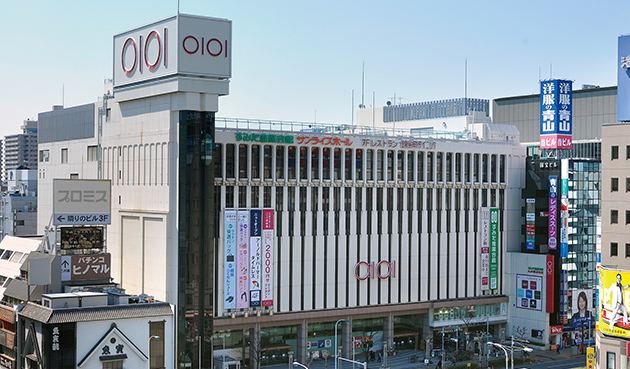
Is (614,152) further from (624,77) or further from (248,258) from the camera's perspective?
(248,258)

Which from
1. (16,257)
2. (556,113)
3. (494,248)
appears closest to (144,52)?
(16,257)

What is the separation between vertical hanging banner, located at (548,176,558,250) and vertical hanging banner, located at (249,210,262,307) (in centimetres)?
4225

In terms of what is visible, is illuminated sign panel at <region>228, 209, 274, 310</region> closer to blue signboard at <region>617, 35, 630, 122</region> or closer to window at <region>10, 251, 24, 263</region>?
window at <region>10, 251, 24, 263</region>

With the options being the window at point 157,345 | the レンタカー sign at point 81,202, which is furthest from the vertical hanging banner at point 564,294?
the レンタカー sign at point 81,202

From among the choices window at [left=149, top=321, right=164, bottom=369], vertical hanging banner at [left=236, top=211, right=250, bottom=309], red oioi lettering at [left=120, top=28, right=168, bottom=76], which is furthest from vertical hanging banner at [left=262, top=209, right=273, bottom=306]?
red oioi lettering at [left=120, top=28, right=168, bottom=76]

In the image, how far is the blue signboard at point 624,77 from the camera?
81000 millimetres

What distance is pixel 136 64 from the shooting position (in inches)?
3615

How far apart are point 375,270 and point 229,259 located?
21017mm

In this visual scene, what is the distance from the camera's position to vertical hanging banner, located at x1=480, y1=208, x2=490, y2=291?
112812 millimetres

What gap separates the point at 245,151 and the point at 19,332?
3115cm

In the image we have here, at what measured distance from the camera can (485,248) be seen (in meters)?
113

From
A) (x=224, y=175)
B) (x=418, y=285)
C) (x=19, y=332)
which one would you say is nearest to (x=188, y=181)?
(x=224, y=175)

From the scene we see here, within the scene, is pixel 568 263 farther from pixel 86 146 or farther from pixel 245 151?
pixel 86 146

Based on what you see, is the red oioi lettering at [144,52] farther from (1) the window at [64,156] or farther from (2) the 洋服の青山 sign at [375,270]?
(2) the 洋服の青山 sign at [375,270]
